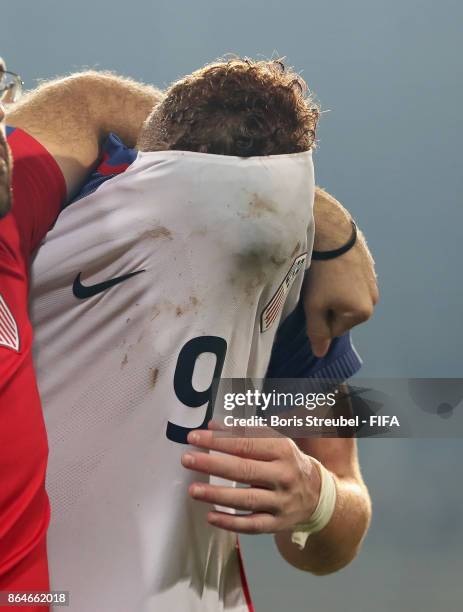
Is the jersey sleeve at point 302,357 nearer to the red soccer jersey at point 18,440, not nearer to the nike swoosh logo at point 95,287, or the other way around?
the nike swoosh logo at point 95,287

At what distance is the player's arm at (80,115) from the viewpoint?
83 cm

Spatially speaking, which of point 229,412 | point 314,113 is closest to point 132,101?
point 314,113

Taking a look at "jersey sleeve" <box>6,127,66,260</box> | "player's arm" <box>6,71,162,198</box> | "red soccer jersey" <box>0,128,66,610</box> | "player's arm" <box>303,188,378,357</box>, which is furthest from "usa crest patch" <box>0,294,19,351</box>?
"player's arm" <box>303,188,378,357</box>

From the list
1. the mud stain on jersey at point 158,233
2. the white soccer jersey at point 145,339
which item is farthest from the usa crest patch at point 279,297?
the mud stain on jersey at point 158,233

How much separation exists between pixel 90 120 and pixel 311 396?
0.45m

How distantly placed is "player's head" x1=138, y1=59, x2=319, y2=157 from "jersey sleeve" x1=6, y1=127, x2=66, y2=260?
11 cm

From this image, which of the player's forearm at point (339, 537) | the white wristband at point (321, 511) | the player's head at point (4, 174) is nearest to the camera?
the player's head at point (4, 174)

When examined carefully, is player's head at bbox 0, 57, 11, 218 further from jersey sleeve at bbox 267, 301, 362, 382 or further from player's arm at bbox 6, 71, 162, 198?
jersey sleeve at bbox 267, 301, 362, 382

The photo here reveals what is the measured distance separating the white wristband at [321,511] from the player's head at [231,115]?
0.32m

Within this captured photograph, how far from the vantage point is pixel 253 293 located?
0.86 meters

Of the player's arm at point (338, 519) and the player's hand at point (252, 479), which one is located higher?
the player's hand at point (252, 479)

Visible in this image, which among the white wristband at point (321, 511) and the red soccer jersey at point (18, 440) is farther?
the white wristband at point (321, 511)

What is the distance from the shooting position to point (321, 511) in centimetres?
88

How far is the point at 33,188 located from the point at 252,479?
321mm
